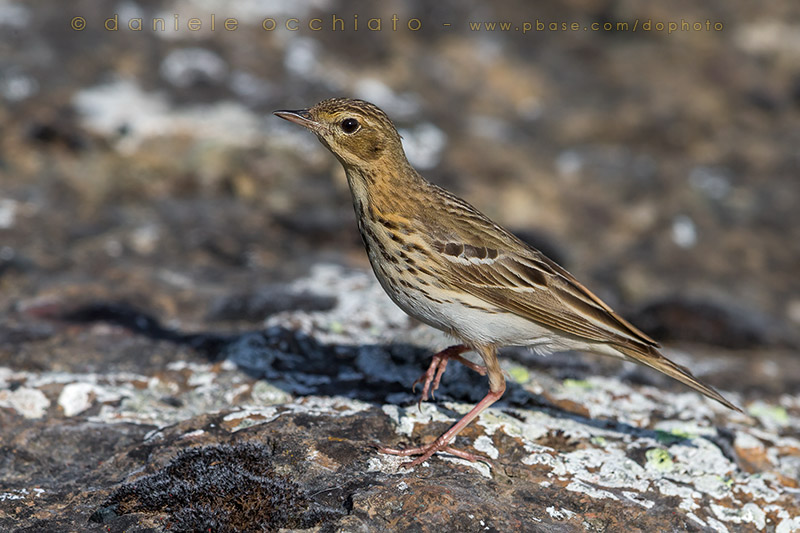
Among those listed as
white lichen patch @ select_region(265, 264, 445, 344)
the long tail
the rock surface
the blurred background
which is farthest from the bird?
the blurred background

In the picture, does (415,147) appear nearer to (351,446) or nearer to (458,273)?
(458,273)

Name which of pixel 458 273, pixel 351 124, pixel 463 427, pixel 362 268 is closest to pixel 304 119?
pixel 351 124

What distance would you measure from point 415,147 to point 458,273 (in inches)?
247

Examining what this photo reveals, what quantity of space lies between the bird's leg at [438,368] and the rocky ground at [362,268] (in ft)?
0.57

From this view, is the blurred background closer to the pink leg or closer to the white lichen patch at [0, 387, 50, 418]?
the white lichen patch at [0, 387, 50, 418]

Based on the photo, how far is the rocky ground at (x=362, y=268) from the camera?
5180 mm

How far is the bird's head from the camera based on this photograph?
589 cm

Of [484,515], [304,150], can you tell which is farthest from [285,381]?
[304,150]

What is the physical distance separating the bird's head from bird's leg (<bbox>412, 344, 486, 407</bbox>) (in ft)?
5.00

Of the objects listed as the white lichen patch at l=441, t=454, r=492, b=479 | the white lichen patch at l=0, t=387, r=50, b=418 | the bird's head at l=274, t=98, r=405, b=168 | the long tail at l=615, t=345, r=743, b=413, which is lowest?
the white lichen patch at l=0, t=387, r=50, b=418

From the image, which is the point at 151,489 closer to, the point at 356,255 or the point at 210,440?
the point at 210,440

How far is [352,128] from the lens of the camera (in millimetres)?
5906

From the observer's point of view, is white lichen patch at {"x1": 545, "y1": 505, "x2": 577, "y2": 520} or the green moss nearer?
white lichen patch at {"x1": 545, "y1": 505, "x2": 577, "y2": 520}

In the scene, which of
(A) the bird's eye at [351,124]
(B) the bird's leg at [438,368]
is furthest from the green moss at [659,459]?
(A) the bird's eye at [351,124]
